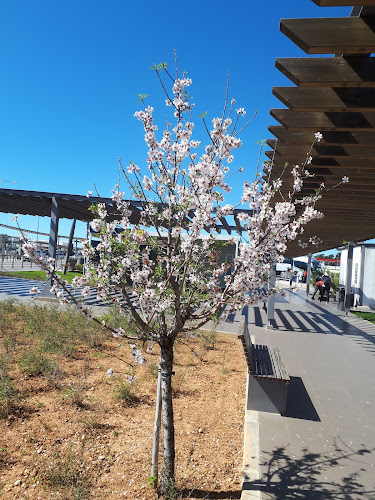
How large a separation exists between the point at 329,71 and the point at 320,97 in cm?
35

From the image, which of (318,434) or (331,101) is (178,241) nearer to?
(331,101)

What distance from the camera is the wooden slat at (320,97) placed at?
2.61 metres

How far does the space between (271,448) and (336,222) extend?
19.0ft

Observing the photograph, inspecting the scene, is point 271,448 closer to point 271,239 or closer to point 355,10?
point 271,239

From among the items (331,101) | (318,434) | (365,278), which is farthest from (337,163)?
(365,278)

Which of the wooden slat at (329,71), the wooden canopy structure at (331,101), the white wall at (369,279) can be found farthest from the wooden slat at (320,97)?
the white wall at (369,279)

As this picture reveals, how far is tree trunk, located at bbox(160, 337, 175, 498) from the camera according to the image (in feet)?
9.56

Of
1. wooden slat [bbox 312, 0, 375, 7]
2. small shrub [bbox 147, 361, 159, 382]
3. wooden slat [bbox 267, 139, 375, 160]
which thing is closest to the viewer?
wooden slat [bbox 312, 0, 375, 7]

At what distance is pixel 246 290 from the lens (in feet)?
9.82

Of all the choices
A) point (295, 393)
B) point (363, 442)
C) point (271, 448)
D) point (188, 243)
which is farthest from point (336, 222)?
point (188, 243)

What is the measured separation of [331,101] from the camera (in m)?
2.66

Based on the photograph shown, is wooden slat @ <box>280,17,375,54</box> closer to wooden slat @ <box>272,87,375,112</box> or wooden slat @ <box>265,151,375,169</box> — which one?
wooden slat @ <box>272,87,375,112</box>

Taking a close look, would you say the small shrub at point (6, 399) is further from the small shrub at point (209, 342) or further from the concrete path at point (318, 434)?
the small shrub at point (209, 342)

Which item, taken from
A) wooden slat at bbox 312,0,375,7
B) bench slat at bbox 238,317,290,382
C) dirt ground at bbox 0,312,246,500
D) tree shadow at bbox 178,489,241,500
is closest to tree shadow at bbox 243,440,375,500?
tree shadow at bbox 178,489,241,500
